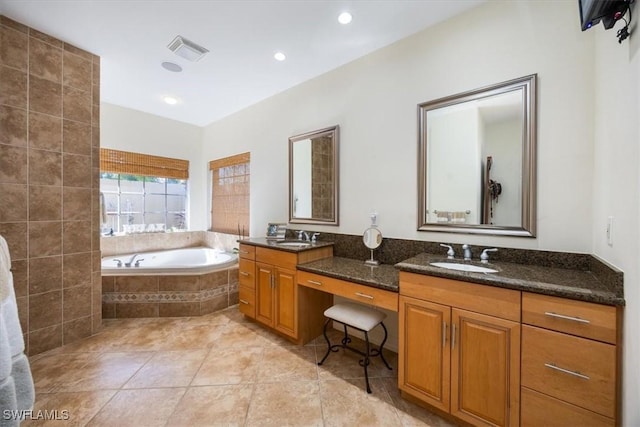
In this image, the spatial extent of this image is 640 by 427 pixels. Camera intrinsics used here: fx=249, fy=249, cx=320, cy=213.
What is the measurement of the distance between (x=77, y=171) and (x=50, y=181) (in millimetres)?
212

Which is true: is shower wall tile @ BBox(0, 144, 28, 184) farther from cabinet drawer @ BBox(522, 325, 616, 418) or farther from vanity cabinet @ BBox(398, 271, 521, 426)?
cabinet drawer @ BBox(522, 325, 616, 418)

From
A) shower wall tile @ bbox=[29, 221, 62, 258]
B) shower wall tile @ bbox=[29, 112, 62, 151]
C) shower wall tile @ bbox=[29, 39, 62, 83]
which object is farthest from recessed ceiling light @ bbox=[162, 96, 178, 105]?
shower wall tile @ bbox=[29, 221, 62, 258]

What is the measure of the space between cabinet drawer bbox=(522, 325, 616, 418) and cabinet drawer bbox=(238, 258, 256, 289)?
216 centimetres

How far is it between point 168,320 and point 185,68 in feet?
8.94

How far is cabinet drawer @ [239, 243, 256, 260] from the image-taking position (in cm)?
257

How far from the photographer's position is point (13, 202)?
6.70ft

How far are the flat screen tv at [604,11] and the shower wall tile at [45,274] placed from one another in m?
3.89

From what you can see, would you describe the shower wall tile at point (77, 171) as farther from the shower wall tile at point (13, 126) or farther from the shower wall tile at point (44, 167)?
the shower wall tile at point (13, 126)

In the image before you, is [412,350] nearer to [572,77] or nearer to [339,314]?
[339,314]

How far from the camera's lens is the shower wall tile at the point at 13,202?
200cm

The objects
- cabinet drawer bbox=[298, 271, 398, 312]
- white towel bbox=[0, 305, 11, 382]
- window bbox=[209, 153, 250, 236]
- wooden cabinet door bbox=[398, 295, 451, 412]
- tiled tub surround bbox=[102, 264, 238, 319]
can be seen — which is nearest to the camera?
white towel bbox=[0, 305, 11, 382]

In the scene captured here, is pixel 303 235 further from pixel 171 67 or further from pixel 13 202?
pixel 13 202

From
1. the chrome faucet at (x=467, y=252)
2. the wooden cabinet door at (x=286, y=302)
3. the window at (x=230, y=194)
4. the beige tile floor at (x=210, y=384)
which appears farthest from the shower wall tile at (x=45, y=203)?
the chrome faucet at (x=467, y=252)

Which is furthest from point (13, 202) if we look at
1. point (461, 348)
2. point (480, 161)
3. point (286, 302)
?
point (480, 161)
